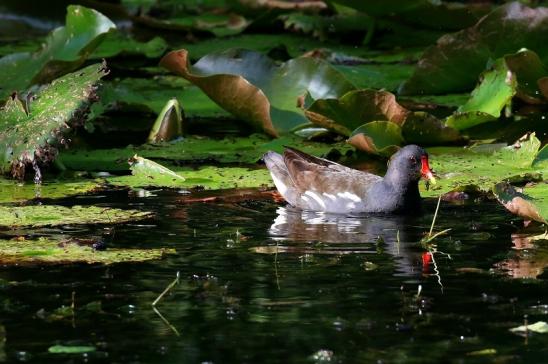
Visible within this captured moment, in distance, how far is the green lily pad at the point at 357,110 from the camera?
874cm

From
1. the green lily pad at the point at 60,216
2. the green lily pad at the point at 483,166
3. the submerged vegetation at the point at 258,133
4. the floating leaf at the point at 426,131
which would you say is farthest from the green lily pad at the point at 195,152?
the green lily pad at the point at 60,216

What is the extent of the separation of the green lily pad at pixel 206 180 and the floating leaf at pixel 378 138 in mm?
621

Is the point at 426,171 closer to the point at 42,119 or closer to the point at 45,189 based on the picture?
the point at 45,189

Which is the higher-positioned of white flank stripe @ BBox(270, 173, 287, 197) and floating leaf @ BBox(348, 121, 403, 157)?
floating leaf @ BBox(348, 121, 403, 157)

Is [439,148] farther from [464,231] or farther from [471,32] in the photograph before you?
[464,231]

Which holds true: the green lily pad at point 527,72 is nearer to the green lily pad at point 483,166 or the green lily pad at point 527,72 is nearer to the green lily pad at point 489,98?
the green lily pad at point 489,98

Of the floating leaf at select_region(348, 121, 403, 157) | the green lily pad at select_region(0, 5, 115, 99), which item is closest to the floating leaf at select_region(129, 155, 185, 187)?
the floating leaf at select_region(348, 121, 403, 157)

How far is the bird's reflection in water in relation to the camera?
21.8ft

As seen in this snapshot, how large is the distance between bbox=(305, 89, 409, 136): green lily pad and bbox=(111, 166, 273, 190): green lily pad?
0.58 m

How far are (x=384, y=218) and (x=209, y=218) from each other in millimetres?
1050

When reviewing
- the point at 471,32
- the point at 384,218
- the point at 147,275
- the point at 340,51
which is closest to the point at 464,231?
the point at 384,218

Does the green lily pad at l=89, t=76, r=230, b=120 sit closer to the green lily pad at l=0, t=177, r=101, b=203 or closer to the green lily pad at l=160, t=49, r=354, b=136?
the green lily pad at l=160, t=49, r=354, b=136

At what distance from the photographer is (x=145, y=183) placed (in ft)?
27.4

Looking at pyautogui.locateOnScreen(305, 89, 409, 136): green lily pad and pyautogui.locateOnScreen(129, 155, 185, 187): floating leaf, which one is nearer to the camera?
pyautogui.locateOnScreen(129, 155, 185, 187): floating leaf
